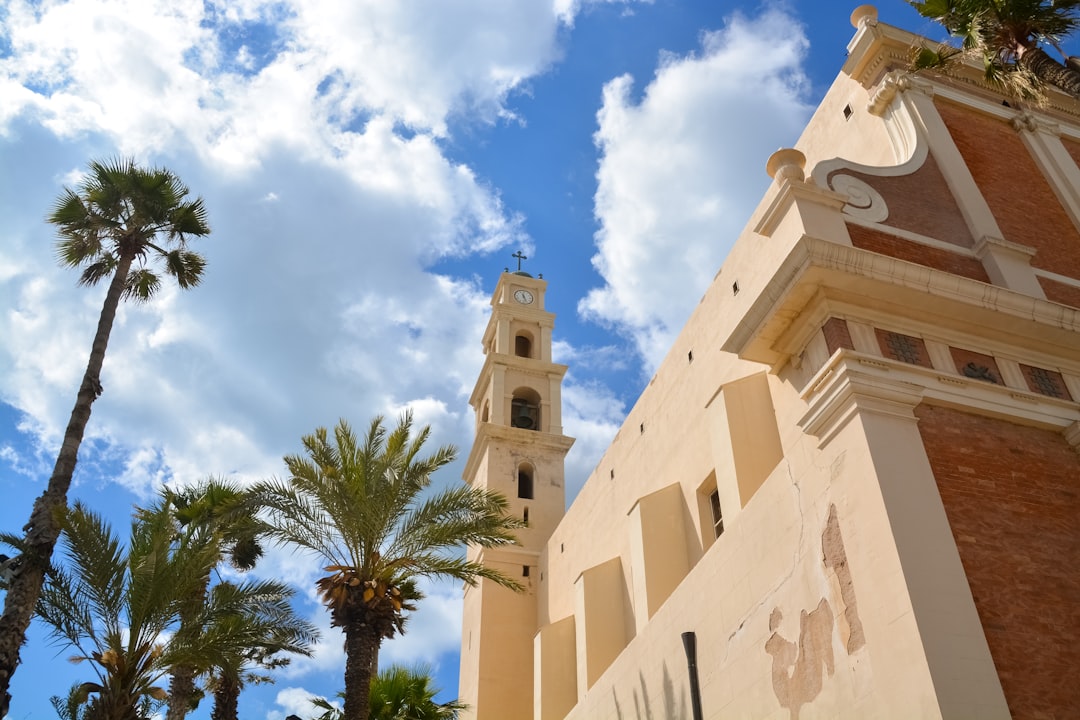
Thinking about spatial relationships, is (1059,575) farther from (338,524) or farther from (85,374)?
(85,374)

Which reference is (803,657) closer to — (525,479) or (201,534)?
(201,534)

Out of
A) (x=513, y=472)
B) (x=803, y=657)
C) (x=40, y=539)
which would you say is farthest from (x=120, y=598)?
(x=513, y=472)

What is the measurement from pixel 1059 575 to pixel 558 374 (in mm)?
23913

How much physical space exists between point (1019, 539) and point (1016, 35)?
24.9ft

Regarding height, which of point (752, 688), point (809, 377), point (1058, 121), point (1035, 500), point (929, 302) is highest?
point (1058, 121)

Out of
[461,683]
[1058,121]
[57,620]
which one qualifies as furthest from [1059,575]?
[461,683]

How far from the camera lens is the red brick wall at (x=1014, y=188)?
13.4 meters

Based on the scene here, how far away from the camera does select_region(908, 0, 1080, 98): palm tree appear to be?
482 inches

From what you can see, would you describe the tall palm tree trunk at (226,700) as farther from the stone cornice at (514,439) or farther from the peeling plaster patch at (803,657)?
the stone cornice at (514,439)

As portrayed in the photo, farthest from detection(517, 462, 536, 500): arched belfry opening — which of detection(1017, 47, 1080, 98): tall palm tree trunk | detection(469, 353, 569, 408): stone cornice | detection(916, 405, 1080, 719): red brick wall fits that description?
detection(916, 405, 1080, 719): red brick wall

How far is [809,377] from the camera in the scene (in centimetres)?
1056

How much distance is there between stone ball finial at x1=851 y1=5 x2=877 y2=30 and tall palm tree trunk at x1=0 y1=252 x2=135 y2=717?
14441mm

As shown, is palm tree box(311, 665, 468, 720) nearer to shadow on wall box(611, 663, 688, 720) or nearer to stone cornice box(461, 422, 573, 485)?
shadow on wall box(611, 663, 688, 720)

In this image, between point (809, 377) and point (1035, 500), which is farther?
point (809, 377)
